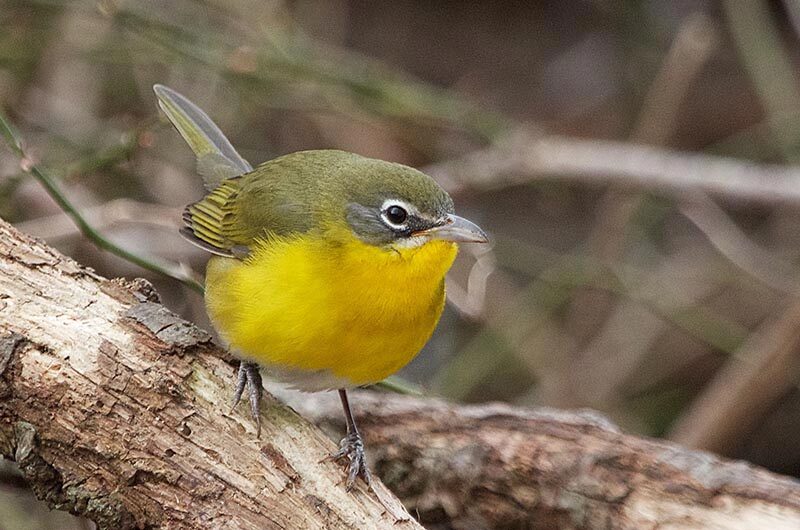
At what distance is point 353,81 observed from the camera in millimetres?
6539

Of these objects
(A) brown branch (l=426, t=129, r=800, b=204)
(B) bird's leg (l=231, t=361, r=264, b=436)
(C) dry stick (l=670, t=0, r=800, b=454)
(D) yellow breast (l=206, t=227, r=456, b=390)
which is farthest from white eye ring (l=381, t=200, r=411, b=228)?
(A) brown branch (l=426, t=129, r=800, b=204)

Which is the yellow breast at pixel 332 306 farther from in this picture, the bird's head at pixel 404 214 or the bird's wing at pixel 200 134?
the bird's wing at pixel 200 134

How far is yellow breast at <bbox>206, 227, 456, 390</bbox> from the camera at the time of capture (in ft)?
12.2

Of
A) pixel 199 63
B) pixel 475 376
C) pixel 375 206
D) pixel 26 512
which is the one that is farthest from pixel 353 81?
pixel 26 512

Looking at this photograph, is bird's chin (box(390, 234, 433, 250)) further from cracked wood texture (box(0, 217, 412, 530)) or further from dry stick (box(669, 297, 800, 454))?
dry stick (box(669, 297, 800, 454))

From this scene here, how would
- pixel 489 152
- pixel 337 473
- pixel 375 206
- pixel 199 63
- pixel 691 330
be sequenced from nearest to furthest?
pixel 337 473, pixel 375 206, pixel 199 63, pixel 691 330, pixel 489 152

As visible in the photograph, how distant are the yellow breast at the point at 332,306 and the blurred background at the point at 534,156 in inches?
48.0

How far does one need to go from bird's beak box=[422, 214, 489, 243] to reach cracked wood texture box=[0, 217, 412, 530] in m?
0.96

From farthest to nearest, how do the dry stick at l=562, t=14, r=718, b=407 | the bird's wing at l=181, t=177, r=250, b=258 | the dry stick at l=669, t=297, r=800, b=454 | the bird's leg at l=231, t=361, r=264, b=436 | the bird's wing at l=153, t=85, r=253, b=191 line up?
the dry stick at l=562, t=14, r=718, b=407 → the dry stick at l=669, t=297, r=800, b=454 → the bird's wing at l=153, t=85, r=253, b=191 → the bird's wing at l=181, t=177, r=250, b=258 → the bird's leg at l=231, t=361, r=264, b=436

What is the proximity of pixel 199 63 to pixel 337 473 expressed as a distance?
3470 mm

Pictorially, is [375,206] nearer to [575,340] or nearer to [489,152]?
[489,152]

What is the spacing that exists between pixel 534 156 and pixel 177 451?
4.50 m

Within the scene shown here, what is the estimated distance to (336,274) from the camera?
12.5ft

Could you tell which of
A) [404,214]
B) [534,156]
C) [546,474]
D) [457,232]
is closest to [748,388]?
[534,156]
